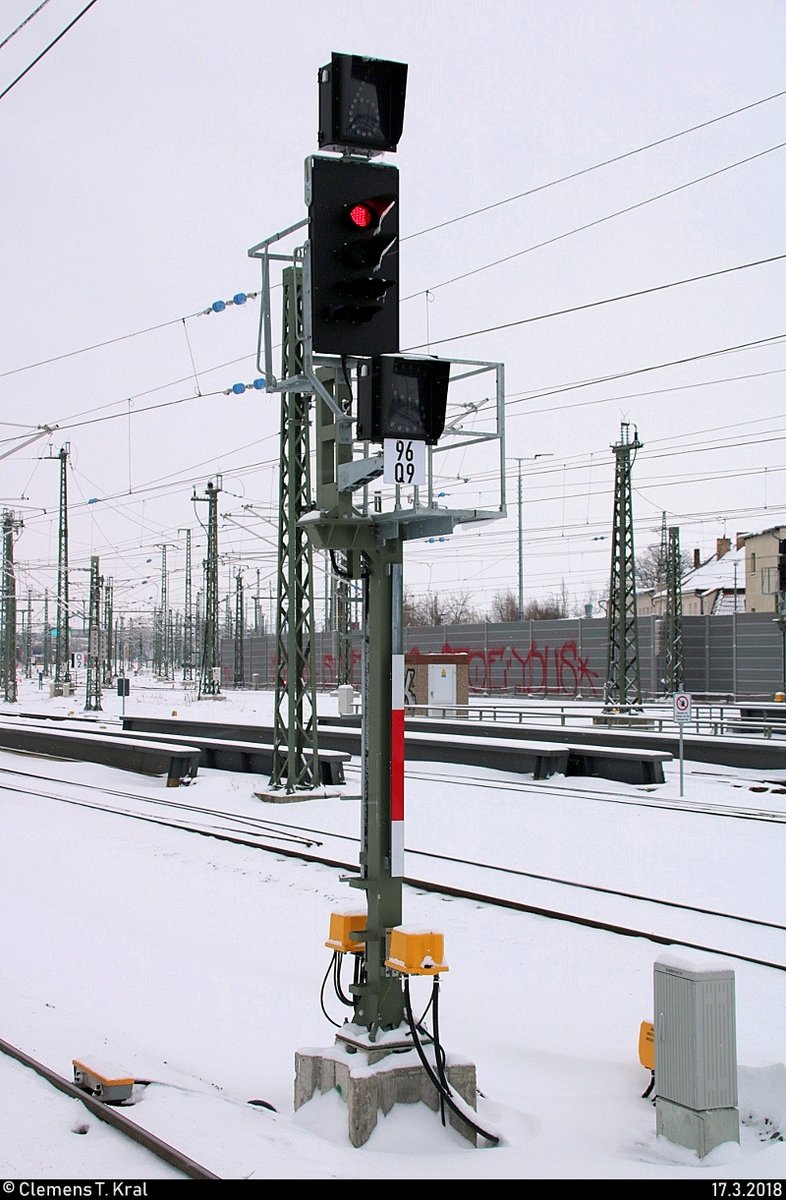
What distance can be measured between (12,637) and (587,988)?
58.2 m

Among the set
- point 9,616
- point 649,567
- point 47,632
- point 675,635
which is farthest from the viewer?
point 649,567

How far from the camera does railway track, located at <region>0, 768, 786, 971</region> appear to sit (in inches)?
419

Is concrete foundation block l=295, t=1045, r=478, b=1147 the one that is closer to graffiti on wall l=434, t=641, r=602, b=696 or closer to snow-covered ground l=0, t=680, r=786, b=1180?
snow-covered ground l=0, t=680, r=786, b=1180

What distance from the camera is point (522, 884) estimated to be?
43.2ft

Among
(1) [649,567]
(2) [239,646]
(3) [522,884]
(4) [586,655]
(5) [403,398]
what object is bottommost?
(3) [522,884]

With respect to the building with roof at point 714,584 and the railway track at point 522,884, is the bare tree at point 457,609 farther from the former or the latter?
the railway track at point 522,884

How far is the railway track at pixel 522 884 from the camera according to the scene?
10.6 m

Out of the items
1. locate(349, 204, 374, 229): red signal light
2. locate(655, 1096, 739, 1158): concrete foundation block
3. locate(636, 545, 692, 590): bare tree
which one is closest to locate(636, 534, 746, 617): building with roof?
locate(636, 545, 692, 590): bare tree

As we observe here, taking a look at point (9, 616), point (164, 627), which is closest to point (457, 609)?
point (164, 627)

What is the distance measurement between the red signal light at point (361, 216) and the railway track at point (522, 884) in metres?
6.85

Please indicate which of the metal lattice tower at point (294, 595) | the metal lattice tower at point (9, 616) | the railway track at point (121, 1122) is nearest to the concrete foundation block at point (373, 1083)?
the railway track at point (121, 1122)

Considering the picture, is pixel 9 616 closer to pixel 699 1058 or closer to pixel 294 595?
pixel 294 595

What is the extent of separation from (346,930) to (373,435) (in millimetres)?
2740

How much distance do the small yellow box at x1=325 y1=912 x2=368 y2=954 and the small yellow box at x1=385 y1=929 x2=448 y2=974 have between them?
376 millimetres
